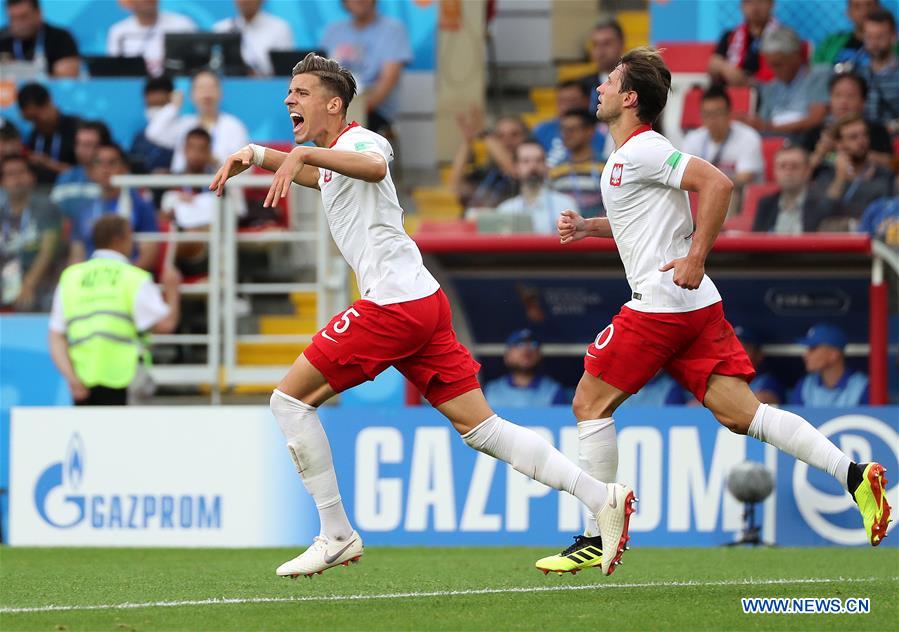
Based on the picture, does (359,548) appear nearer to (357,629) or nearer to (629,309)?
(357,629)

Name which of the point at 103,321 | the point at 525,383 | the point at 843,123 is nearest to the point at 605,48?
the point at 843,123

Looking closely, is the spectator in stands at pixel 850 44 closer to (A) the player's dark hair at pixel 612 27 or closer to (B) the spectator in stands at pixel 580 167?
(A) the player's dark hair at pixel 612 27

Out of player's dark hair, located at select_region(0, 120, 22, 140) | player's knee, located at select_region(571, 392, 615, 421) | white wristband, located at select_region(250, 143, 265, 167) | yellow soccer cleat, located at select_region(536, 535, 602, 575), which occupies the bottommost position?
yellow soccer cleat, located at select_region(536, 535, 602, 575)

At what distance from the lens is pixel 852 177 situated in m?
12.2

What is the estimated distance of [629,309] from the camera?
6.53m

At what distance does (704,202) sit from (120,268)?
6060 mm

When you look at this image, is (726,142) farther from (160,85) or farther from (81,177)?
(81,177)

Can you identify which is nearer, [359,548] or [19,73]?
[359,548]

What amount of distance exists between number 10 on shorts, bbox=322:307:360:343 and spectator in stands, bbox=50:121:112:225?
7812 millimetres

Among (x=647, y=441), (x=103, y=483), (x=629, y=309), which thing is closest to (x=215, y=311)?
(x=103, y=483)

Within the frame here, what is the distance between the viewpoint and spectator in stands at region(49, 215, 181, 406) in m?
11.1

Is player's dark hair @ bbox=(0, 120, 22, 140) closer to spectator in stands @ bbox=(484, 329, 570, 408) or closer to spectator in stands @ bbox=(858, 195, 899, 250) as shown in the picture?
spectator in stands @ bbox=(484, 329, 570, 408)

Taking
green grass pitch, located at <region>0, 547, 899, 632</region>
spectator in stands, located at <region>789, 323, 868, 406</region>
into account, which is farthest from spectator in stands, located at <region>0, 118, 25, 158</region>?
spectator in stands, located at <region>789, 323, 868, 406</region>

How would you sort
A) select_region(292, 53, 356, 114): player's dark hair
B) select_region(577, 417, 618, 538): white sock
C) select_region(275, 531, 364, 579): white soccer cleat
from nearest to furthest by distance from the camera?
select_region(275, 531, 364, 579): white soccer cleat < select_region(292, 53, 356, 114): player's dark hair < select_region(577, 417, 618, 538): white sock
